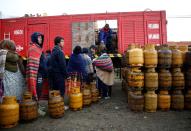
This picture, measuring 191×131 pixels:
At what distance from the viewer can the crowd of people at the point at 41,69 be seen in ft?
17.9

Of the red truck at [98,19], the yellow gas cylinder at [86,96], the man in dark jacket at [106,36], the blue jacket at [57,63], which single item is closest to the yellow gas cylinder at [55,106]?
the blue jacket at [57,63]

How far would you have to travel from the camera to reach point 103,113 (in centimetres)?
641

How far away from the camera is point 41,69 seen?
632cm

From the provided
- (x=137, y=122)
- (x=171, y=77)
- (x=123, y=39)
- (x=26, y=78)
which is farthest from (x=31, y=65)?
(x=123, y=39)

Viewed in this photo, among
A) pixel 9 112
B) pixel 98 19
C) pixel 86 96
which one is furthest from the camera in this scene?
pixel 98 19

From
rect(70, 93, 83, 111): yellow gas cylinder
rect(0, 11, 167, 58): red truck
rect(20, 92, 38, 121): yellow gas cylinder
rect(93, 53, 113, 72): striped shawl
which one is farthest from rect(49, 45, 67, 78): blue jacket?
rect(0, 11, 167, 58): red truck

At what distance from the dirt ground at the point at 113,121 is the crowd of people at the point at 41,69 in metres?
0.76

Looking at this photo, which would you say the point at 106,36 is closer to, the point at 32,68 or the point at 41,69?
the point at 41,69

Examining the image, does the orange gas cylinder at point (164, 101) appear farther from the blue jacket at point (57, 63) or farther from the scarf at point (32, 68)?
the scarf at point (32, 68)

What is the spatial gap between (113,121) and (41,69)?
2241 mm

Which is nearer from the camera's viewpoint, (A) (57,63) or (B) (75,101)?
(A) (57,63)

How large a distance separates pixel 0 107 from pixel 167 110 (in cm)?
404

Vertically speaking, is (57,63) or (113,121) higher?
(57,63)

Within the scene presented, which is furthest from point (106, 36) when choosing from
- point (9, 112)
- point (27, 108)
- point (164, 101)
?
point (9, 112)
